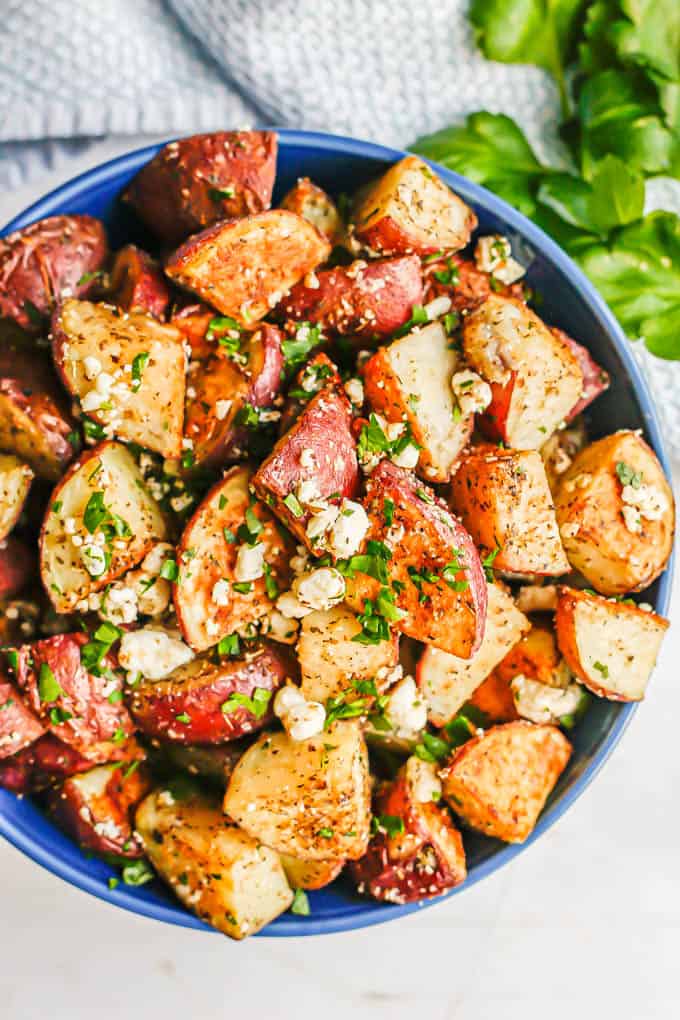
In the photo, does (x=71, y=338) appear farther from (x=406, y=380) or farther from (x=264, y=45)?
(x=264, y=45)

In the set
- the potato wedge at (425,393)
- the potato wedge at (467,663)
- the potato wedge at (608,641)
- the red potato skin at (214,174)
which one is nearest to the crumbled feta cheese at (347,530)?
the potato wedge at (425,393)

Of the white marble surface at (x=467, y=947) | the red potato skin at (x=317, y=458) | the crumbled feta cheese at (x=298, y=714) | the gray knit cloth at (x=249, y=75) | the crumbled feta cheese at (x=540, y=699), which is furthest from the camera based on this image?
the white marble surface at (x=467, y=947)

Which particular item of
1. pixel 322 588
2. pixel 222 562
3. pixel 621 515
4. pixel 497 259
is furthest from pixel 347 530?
pixel 497 259

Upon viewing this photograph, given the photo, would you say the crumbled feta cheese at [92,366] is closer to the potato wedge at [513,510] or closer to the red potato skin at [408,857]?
the potato wedge at [513,510]

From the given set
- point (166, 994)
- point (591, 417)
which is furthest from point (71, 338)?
point (166, 994)

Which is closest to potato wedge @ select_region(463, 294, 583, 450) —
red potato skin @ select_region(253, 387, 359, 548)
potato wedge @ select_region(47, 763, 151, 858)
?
red potato skin @ select_region(253, 387, 359, 548)

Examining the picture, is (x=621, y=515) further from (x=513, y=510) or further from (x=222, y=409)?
(x=222, y=409)
